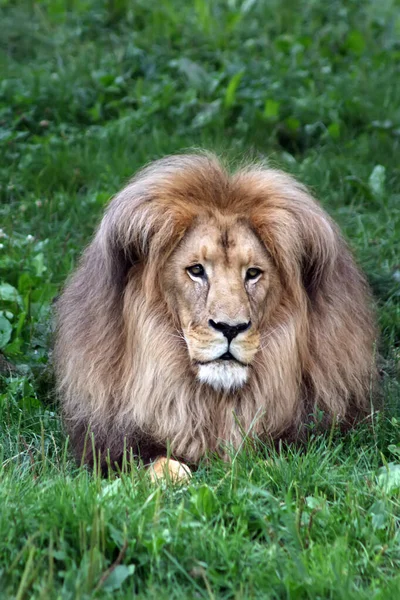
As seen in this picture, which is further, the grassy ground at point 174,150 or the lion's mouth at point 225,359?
the lion's mouth at point 225,359

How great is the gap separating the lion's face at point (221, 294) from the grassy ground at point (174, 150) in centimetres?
36

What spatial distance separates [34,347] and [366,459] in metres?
1.83

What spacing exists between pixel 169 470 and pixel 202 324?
52 centimetres

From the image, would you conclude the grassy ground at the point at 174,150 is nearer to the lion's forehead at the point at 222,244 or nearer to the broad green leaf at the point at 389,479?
the broad green leaf at the point at 389,479

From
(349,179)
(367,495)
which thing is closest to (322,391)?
(367,495)

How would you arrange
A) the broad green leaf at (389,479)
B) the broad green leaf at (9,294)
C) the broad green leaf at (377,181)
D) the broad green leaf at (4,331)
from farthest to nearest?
1. the broad green leaf at (377,181)
2. the broad green leaf at (9,294)
3. the broad green leaf at (4,331)
4. the broad green leaf at (389,479)

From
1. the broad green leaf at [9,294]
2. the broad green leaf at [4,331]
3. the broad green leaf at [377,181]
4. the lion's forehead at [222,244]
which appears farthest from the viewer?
the broad green leaf at [377,181]

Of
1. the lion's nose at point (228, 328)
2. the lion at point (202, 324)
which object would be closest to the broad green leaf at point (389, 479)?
the lion at point (202, 324)

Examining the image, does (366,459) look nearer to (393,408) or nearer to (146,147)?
(393,408)

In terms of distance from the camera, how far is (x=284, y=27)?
9008 millimetres

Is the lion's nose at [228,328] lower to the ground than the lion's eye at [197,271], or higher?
lower

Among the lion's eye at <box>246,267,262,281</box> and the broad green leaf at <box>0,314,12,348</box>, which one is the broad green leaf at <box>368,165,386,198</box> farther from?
the lion's eye at <box>246,267,262,281</box>

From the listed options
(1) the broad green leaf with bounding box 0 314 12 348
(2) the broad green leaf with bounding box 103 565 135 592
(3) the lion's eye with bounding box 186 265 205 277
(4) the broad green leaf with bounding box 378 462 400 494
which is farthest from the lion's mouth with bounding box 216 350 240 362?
(1) the broad green leaf with bounding box 0 314 12 348

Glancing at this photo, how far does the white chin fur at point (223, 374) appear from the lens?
405 centimetres
